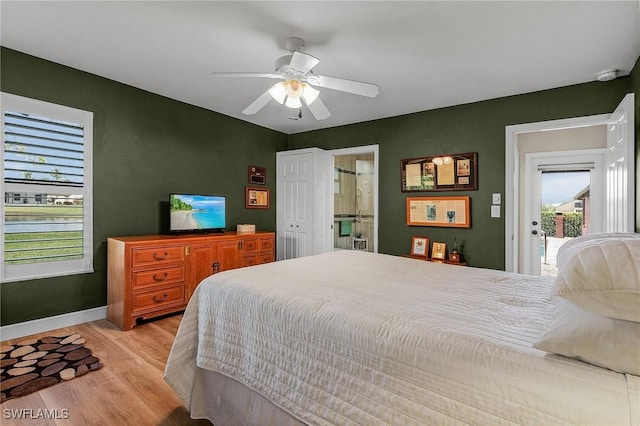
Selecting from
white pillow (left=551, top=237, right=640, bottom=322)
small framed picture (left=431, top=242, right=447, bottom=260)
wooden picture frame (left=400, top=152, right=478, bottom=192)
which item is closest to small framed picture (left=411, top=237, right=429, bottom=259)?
small framed picture (left=431, top=242, right=447, bottom=260)

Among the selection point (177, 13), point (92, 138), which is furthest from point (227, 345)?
point (92, 138)

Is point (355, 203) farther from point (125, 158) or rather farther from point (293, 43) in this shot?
point (293, 43)

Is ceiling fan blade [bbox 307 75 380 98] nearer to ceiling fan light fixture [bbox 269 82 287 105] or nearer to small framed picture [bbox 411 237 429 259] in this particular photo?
ceiling fan light fixture [bbox 269 82 287 105]

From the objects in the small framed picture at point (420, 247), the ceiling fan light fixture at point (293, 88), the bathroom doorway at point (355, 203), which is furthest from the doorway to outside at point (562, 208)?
the ceiling fan light fixture at point (293, 88)

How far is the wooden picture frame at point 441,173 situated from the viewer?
392 cm

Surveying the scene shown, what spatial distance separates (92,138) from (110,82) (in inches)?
25.7

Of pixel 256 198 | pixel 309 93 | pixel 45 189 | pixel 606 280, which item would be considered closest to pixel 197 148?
pixel 256 198

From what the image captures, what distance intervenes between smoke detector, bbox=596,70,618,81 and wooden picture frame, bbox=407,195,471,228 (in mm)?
1689

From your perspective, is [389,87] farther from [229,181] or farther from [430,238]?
[229,181]

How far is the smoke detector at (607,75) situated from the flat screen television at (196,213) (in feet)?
14.3

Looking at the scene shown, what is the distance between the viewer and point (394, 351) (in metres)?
1.08

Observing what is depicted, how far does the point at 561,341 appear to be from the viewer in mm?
870

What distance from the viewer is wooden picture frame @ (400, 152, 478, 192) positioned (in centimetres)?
392

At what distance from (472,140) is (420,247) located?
1.51 metres
